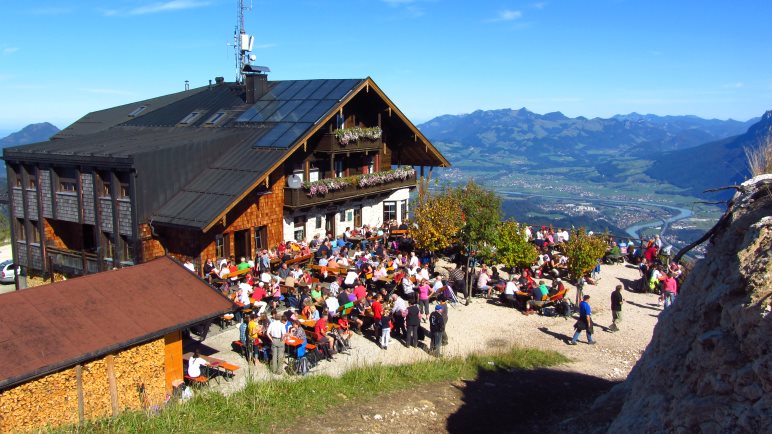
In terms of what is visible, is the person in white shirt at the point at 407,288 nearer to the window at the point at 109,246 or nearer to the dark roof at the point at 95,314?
the dark roof at the point at 95,314

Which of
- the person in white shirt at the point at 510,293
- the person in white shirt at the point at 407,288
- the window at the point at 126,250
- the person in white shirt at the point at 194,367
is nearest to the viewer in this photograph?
the person in white shirt at the point at 194,367

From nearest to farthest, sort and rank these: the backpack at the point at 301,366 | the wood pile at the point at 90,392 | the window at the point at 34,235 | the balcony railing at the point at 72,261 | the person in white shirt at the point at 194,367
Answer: the wood pile at the point at 90,392 → the person in white shirt at the point at 194,367 → the backpack at the point at 301,366 → the balcony railing at the point at 72,261 → the window at the point at 34,235

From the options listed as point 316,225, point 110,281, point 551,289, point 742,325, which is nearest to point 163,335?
point 110,281

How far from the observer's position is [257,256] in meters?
24.7

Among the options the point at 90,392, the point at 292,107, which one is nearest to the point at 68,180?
the point at 292,107

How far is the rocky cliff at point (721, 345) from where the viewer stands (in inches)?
294

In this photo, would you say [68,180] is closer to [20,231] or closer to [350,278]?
[20,231]

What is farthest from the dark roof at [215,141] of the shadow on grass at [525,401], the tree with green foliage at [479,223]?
the shadow on grass at [525,401]

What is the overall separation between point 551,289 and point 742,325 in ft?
49.2

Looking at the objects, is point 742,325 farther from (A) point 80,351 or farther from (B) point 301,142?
(B) point 301,142

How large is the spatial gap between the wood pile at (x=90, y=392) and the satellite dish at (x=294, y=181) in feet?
47.0

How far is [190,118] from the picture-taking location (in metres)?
32.2

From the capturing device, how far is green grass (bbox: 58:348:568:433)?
11.0m

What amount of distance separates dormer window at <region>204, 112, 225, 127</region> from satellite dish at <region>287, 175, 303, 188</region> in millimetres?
6014
